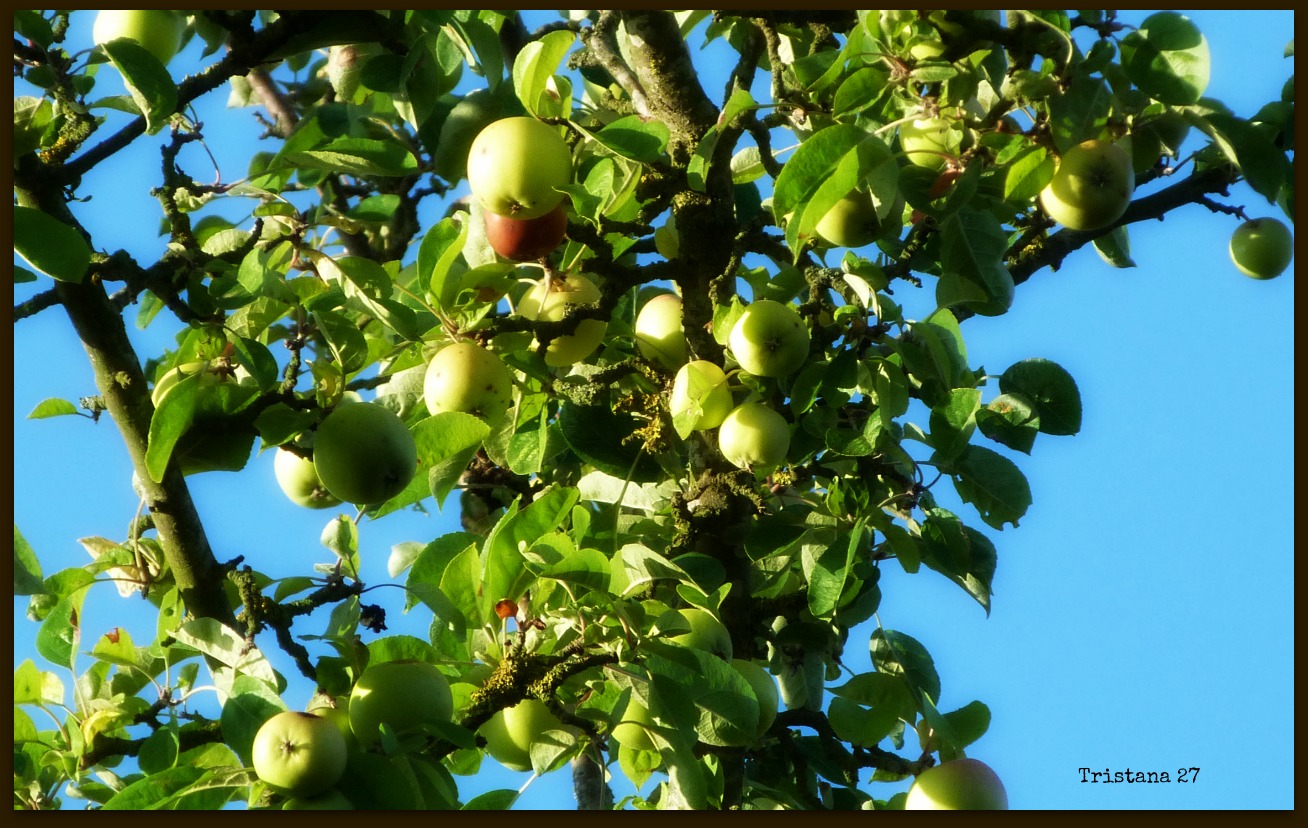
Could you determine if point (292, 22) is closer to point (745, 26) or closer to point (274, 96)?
point (745, 26)

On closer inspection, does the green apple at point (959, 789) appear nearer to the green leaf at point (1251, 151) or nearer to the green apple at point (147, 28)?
the green leaf at point (1251, 151)

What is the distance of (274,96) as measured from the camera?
4.51m

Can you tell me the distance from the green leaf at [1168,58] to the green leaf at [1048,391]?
620mm

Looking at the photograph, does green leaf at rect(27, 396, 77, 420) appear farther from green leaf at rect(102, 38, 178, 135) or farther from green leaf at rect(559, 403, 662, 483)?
green leaf at rect(559, 403, 662, 483)

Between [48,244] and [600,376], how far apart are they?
1091 mm

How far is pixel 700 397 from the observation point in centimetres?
248

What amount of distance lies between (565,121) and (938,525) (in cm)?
112

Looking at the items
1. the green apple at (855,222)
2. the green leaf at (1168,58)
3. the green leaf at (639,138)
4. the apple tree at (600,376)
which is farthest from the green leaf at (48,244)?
the green leaf at (1168,58)

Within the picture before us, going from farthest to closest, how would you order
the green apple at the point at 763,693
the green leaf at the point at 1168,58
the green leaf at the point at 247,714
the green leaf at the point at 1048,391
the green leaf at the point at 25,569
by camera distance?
the green leaf at the point at 1048,391 → the green apple at the point at 763,693 → the green leaf at the point at 25,569 → the green leaf at the point at 1168,58 → the green leaf at the point at 247,714

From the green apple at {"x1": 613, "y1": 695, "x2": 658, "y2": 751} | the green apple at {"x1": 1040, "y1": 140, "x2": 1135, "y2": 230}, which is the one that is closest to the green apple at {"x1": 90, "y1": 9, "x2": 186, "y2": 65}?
the green apple at {"x1": 613, "y1": 695, "x2": 658, "y2": 751}

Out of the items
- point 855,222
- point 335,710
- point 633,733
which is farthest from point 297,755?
point 855,222

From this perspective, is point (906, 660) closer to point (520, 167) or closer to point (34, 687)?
point (520, 167)

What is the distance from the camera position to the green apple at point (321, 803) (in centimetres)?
198

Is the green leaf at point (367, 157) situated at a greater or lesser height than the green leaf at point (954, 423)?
greater
